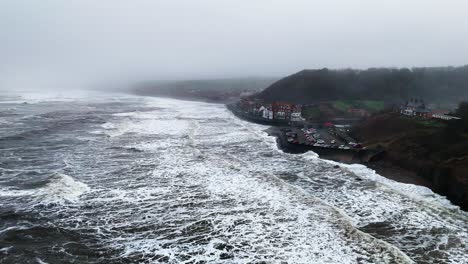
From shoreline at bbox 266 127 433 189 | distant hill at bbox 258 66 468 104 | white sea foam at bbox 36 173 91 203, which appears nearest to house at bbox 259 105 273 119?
distant hill at bbox 258 66 468 104

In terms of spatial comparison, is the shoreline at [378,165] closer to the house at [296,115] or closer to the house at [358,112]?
the house at [296,115]

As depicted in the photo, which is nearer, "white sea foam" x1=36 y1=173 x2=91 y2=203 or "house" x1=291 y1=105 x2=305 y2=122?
"white sea foam" x1=36 y1=173 x2=91 y2=203

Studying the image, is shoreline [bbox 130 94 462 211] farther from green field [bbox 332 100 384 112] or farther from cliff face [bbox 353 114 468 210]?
green field [bbox 332 100 384 112]

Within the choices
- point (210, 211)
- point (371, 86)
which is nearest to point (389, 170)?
point (210, 211)

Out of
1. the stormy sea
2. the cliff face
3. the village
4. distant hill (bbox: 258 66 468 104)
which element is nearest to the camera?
the stormy sea

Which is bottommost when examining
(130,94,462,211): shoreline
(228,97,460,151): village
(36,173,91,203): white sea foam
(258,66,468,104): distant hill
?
(130,94,462,211): shoreline

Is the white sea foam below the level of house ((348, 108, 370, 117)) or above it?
below
